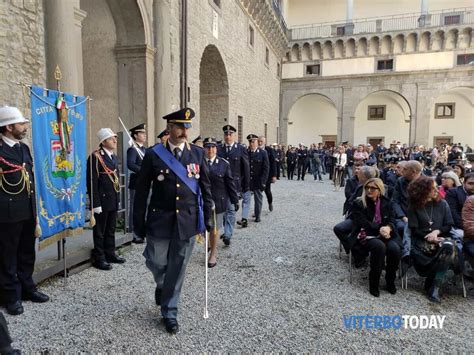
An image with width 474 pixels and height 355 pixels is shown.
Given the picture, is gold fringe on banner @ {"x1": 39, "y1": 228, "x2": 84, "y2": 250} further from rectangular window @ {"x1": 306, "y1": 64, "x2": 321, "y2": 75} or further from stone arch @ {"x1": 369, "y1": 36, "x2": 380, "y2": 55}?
stone arch @ {"x1": 369, "y1": 36, "x2": 380, "y2": 55}

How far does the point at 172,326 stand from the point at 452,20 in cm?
3072

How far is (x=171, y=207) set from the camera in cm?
309

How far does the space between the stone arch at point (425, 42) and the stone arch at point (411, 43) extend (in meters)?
0.40

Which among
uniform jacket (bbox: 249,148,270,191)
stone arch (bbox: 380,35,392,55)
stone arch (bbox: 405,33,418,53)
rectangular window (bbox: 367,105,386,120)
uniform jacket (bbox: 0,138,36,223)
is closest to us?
uniform jacket (bbox: 0,138,36,223)

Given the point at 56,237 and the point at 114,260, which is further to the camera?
the point at 114,260

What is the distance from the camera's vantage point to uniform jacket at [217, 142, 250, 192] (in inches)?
260

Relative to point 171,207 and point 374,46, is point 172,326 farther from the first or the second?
point 374,46

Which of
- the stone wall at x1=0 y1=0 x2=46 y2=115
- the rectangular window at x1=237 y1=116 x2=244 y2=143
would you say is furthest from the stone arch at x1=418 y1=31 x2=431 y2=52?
the stone wall at x1=0 y1=0 x2=46 y2=115

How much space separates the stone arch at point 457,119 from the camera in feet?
88.4

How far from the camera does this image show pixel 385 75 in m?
25.8

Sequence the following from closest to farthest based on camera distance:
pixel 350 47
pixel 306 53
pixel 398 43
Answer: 1. pixel 398 43
2. pixel 350 47
3. pixel 306 53

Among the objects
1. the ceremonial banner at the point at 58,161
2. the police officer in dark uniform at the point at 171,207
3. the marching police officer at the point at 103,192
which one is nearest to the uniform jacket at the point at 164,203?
the police officer in dark uniform at the point at 171,207

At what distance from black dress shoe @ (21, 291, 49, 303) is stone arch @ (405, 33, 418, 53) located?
28.2m

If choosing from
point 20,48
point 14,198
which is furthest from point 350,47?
point 14,198
